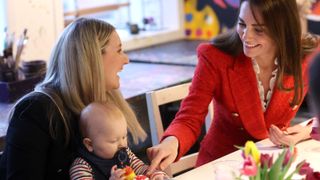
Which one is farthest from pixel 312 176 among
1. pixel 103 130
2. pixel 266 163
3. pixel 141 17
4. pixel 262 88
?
pixel 141 17

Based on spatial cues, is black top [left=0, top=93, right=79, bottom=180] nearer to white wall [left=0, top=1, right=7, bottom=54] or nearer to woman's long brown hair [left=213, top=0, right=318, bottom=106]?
woman's long brown hair [left=213, top=0, right=318, bottom=106]

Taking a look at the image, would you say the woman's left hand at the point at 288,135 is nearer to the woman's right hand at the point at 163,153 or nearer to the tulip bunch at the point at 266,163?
the woman's right hand at the point at 163,153

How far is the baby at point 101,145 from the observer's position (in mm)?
1509

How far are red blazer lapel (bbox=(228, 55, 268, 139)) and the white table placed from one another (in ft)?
0.29

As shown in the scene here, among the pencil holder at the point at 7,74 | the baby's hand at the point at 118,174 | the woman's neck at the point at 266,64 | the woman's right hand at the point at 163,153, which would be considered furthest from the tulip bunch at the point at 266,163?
the pencil holder at the point at 7,74

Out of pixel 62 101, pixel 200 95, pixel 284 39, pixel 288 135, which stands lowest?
pixel 288 135

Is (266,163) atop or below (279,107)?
atop

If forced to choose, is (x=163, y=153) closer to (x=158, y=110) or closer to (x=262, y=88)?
(x=158, y=110)

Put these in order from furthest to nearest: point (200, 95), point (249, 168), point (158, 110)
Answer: point (158, 110) < point (200, 95) < point (249, 168)

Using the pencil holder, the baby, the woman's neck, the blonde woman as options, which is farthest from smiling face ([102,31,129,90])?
the pencil holder

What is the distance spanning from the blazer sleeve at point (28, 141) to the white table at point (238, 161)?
15.6 inches

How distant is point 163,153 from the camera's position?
1702 millimetres

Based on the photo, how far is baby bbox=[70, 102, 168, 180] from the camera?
151 cm

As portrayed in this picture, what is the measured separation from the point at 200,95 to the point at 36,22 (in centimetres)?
109
